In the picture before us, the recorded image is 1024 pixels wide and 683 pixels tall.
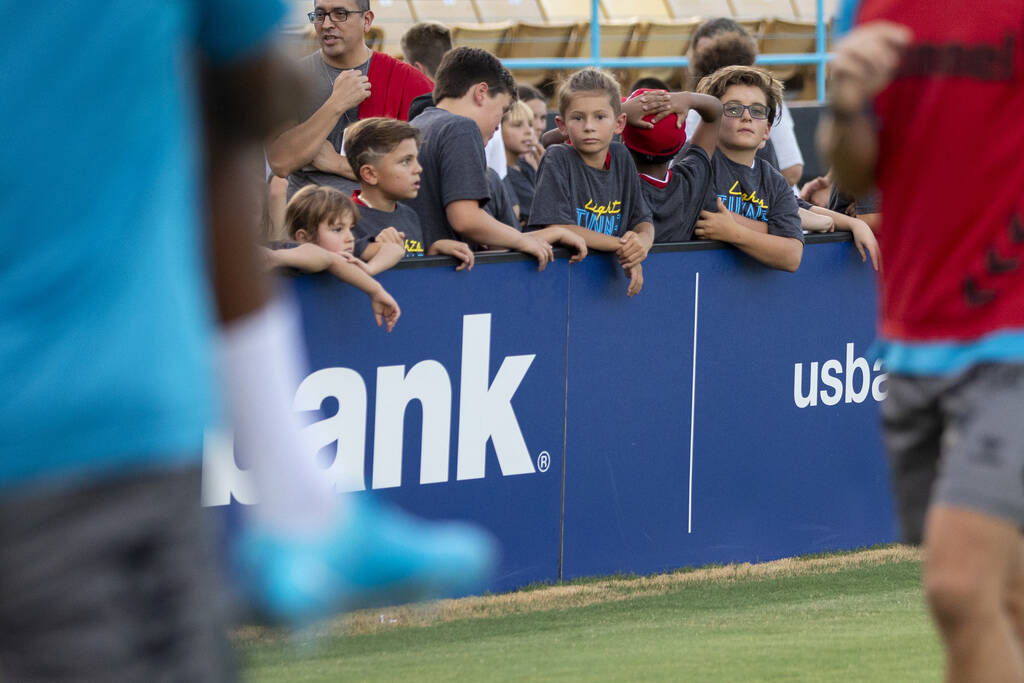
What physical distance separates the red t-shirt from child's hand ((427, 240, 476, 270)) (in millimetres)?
3040

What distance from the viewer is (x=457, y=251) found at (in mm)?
5812

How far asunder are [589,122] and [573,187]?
0.91 ft

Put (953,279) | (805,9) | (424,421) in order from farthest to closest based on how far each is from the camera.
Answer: (805,9)
(424,421)
(953,279)

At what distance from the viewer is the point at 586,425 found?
625cm

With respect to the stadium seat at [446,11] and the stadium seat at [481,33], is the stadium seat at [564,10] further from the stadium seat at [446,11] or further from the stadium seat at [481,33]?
the stadium seat at [481,33]

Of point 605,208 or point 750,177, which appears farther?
point 750,177

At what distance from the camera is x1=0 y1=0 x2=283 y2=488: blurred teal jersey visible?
1312 mm

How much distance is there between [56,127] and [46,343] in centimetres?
19

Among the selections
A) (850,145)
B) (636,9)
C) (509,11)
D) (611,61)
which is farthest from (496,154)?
(636,9)

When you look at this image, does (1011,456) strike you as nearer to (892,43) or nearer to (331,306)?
(892,43)

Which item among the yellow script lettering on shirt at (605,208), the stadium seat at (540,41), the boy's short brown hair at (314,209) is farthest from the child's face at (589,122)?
the stadium seat at (540,41)

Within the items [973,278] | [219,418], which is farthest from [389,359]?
[219,418]

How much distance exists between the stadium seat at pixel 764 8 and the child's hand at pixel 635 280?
11.6m

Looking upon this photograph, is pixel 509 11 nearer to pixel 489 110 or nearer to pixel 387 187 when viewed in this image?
pixel 489 110
